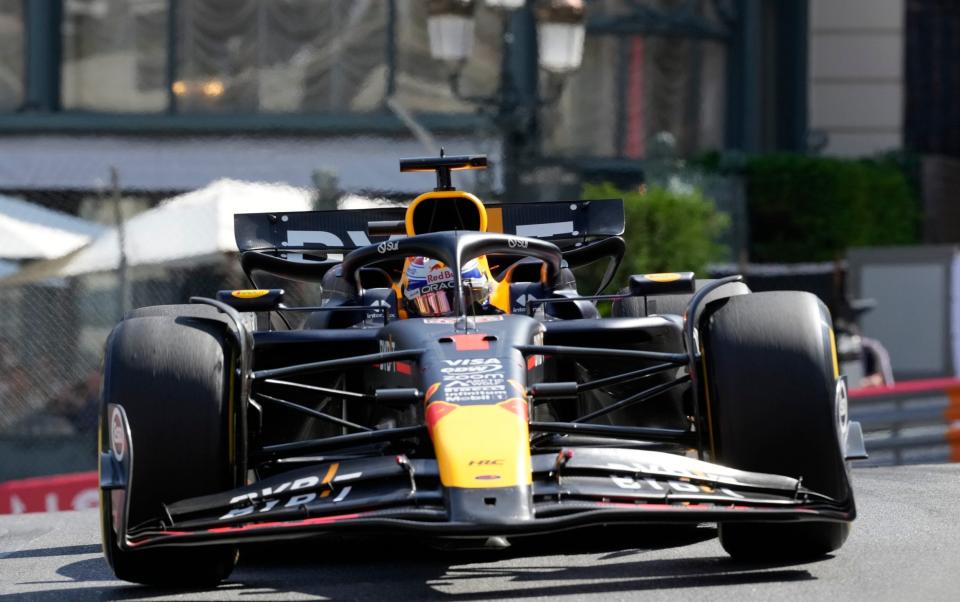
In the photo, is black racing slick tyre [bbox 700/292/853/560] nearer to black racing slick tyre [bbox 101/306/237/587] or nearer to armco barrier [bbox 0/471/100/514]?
black racing slick tyre [bbox 101/306/237/587]

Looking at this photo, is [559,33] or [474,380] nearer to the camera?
[474,380]

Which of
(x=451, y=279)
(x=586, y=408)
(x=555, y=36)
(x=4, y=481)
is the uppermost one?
(x=555, y=36)

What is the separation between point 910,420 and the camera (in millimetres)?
13070

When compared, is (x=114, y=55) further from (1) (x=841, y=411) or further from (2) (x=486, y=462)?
(2) (x=486, y=462)

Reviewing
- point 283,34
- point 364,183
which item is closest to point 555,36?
point 364,183

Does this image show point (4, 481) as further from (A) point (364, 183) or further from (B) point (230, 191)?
(A) point (364, 183)

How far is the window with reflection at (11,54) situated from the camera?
19484 millimetres

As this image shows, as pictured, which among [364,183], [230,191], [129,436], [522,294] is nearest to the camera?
[129,436]

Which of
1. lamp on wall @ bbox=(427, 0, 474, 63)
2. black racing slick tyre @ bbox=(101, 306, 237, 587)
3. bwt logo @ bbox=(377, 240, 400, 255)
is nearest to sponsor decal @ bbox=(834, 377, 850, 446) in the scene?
bwt logo @ bbox=(377, 240, 400, 255)

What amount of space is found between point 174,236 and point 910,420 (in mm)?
5644

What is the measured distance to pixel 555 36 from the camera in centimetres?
1393

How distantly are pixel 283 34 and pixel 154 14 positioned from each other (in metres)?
1.36

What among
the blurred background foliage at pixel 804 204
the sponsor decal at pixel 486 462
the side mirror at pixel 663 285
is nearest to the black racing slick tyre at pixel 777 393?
the side mirror at pixel 663 285

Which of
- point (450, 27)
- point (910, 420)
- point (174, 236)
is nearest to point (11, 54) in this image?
point (174, 236)
